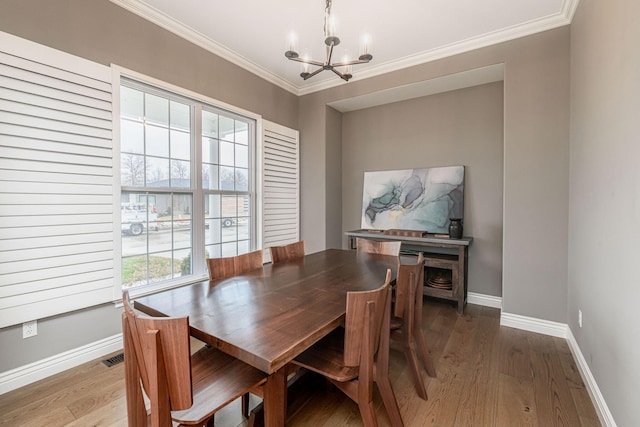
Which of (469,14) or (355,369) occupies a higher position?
(469,14)

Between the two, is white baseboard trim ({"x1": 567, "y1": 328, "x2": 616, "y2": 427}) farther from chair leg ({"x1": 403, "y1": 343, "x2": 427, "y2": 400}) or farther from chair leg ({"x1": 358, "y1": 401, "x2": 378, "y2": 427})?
chair leg ({"x1": 358, "y1": 401, "x2": 378, "y2": 427})

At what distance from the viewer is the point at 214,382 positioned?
1.29 metres

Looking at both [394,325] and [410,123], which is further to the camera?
[410,123]

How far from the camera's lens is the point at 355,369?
1.40m

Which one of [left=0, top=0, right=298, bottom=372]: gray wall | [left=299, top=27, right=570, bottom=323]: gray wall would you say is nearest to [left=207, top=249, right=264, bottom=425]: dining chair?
[left=0, top=0, right=298, bottom=372]: gray wall

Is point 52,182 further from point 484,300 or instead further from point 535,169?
Result: point 484,300

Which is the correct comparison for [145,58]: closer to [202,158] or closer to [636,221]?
[202,158]

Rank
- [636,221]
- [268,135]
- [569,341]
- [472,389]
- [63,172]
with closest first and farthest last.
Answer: [636,221] → [472,389] → [63,172] → [569,341] → [268,135]

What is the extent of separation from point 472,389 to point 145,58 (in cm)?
368

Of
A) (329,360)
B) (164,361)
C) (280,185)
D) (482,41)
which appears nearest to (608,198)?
(329,360)

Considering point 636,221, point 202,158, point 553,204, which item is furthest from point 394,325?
point 202,158

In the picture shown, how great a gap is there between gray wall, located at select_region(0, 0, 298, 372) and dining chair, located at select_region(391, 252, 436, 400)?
7.55 ft

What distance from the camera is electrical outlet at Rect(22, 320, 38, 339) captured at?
6.61 feet

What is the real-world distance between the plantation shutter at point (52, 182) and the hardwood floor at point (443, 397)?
54cm
